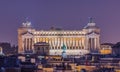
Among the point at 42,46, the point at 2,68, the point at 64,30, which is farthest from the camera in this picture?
the point at 64,30

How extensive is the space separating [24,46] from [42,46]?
10674 mm

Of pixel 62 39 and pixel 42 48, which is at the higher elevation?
pixel 62 39

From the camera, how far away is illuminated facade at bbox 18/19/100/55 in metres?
185

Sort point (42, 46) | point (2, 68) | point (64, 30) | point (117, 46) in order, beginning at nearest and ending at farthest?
point (2, 68) < point (117, 46) < point (42, 46) < point (64, 30)

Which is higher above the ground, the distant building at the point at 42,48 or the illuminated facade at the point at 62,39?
the illuminated facade at the point at 62,39

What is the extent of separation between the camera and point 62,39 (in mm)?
189625

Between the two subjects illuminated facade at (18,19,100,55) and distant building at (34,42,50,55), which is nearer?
distant building at (34,42,50,55)

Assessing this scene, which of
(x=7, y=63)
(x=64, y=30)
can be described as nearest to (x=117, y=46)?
(x=64, y=30)

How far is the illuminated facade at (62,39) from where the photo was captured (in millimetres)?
184850

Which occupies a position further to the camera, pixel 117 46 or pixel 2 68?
A: pixel 117 46

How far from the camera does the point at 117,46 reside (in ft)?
512

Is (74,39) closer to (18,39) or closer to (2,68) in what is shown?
(18,39)

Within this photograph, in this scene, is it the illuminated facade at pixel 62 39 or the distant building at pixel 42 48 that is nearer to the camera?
the distant building at pixel 42 48

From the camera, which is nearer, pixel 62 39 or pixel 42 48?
pixel 42 48
